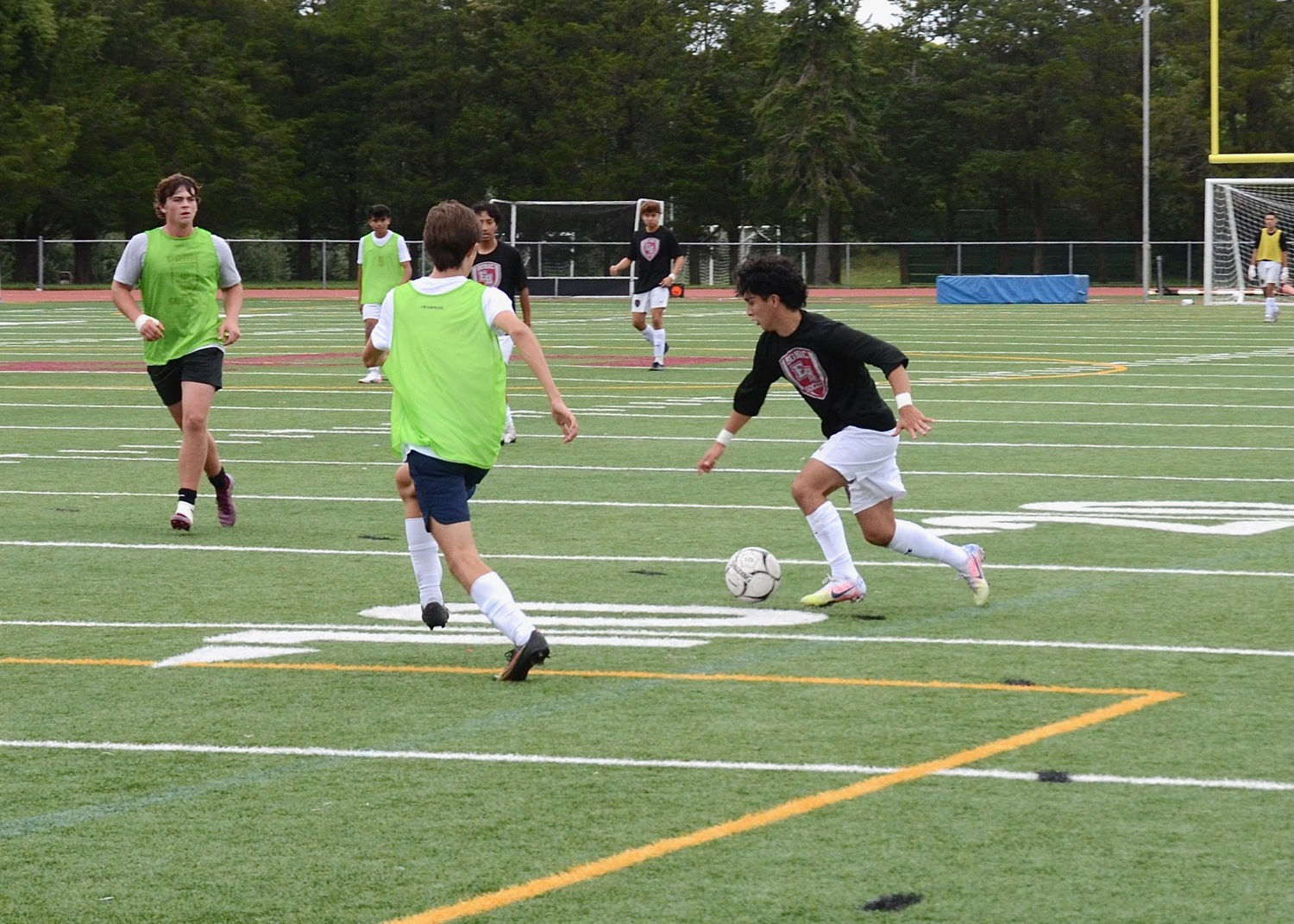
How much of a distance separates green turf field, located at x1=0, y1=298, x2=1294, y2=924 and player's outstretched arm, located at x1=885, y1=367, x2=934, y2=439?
0.79 metres

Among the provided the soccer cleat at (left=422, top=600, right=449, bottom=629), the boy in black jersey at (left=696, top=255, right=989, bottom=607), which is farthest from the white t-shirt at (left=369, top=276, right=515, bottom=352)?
the boy in black jersey at (left=696, top=255, right=989, bottom=607)

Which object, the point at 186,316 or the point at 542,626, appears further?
the point at 186,316

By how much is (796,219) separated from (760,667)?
68.7 m

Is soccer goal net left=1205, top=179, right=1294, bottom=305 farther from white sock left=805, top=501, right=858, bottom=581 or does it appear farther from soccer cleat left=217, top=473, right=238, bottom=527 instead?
white sock left=805, top=501, right=858, bottom=581

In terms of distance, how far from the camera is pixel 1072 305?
46.8 metres

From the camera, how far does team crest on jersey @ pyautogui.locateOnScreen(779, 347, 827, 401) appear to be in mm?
8547

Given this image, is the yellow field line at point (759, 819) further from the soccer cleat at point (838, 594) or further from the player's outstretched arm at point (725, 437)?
the player's outstretched arm at point (725, 437)

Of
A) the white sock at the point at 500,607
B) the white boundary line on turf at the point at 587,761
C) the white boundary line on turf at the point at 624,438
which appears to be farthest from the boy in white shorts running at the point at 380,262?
the white boundary line on turf at the point at 587,761

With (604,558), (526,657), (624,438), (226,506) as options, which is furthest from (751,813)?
(624,438)

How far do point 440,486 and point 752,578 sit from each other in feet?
6.41

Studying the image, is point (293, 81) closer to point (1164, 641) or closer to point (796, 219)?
point (796, 219)

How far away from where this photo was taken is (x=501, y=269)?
56.9ft

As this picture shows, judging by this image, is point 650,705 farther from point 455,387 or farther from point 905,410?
point 905,410

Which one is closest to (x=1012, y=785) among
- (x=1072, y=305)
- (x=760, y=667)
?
(x=760, y=667)
